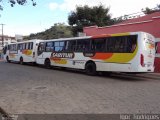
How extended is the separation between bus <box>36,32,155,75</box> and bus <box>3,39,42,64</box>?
17.2 feet

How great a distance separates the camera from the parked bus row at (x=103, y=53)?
15.8 m

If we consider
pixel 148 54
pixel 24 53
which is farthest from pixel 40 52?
pixel 148 54

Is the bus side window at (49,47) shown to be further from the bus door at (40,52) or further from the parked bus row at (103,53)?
the bus door at (40,52)

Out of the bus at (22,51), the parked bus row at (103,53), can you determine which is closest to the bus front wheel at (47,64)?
the parked bus row at (103,53)

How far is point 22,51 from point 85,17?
13856 millimetres

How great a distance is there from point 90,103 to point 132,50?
24.3ft

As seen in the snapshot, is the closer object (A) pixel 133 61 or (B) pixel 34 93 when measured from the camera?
(B) pixel 34 93

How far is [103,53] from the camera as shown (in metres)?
17.9

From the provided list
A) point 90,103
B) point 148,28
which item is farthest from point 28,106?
point 148,28

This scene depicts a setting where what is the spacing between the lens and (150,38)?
1653 centimetres

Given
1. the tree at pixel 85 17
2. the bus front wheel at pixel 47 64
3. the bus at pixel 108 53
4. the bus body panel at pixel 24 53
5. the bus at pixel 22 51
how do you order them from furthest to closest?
the tree at pixel 85 17 < the bus at pixel 22 51 < the bus body panel at pixel 24 53 < the bus front wheel at pixel 47 64 < the bus at pixel 108 53

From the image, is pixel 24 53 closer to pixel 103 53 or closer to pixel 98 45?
pixel 98 45

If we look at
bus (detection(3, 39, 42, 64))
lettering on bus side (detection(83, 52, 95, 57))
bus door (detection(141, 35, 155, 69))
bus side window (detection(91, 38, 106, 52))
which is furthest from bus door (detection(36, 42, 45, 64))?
bus door (detection(141, 35, 155, 69))

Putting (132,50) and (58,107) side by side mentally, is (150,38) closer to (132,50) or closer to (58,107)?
(132,50)
